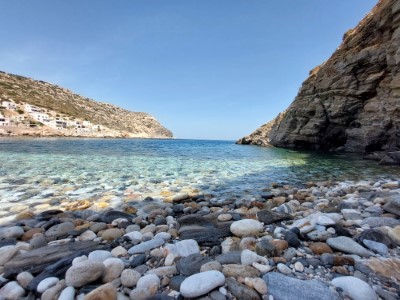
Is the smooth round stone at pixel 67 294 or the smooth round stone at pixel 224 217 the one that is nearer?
the smooth round stone at pixel 67 294

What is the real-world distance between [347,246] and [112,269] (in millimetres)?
3246

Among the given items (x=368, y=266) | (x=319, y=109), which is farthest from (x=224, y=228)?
(x=319, y=109)

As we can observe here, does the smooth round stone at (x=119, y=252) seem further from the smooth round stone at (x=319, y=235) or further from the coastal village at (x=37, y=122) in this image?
the coastal village at (x=37, y=122)

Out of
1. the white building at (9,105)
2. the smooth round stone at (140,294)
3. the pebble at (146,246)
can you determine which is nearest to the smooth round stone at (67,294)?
the smooth round stone at (140,294)

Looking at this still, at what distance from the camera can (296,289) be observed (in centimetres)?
217

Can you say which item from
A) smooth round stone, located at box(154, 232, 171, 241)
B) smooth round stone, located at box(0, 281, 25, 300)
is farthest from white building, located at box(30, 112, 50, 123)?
smooth round stone, located at box(0, 281, 25, 300)

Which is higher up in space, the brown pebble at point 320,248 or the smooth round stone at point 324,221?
the smooth round stone at point 324,221

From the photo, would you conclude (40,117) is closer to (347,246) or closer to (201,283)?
(201,283)

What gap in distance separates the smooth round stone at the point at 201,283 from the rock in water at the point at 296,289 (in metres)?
0.55

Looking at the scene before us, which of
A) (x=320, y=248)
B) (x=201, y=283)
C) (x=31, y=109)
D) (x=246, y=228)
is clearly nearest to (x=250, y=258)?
(x=201, y=283)

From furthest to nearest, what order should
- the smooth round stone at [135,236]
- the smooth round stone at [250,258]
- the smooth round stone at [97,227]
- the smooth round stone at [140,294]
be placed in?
the smooth round stone at [97,227], the smooth round stone at [135,236], the smooth round stone at [250,258], the smooth round stone at [140,294]

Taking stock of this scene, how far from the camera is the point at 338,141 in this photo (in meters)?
33.1

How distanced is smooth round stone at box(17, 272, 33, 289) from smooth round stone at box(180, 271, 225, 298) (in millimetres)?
1847

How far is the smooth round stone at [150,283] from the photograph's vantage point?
2.27 meters
